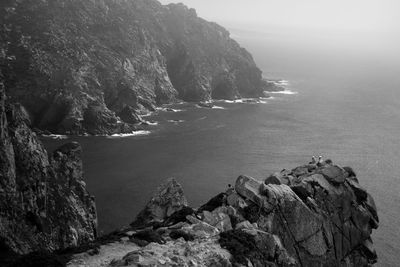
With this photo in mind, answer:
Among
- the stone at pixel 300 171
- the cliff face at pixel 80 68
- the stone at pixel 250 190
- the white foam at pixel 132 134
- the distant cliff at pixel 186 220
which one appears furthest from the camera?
the cliff face at pixel 80 68

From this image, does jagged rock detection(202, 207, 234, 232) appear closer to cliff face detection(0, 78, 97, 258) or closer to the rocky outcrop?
the rocky outcrop

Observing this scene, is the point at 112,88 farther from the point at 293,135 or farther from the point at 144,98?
the point at 293,135

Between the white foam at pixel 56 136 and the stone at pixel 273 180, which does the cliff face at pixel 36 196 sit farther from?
the white foam at pixel 56 136

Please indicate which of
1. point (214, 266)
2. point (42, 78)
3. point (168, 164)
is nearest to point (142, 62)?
point (42, 78)

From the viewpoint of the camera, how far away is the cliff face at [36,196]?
61.0m

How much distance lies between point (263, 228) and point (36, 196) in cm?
3274

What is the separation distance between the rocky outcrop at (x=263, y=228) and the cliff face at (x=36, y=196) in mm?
11640

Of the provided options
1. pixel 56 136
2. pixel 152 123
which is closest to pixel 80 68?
pixel 152 123

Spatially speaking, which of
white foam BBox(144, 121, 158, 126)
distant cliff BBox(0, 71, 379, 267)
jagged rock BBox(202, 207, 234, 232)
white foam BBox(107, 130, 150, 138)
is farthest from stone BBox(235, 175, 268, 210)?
white foam BBox(144, 121, 158, 126)

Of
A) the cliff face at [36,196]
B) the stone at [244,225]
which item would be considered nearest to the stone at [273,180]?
the stone at [244,225]

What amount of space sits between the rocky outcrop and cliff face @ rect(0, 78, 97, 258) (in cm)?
1164

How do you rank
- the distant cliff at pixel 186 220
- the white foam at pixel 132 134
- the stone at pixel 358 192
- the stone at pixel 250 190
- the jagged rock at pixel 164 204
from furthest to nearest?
the white foam at pixel 132 134 → the stone at pixel 358 192 → the jagged rock at pixel 164 204 → the stone at pixel 250 190 → the distant cliff at pixel 186 220

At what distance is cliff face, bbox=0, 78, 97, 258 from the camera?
6097cm

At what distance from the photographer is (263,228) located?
55.4 m
